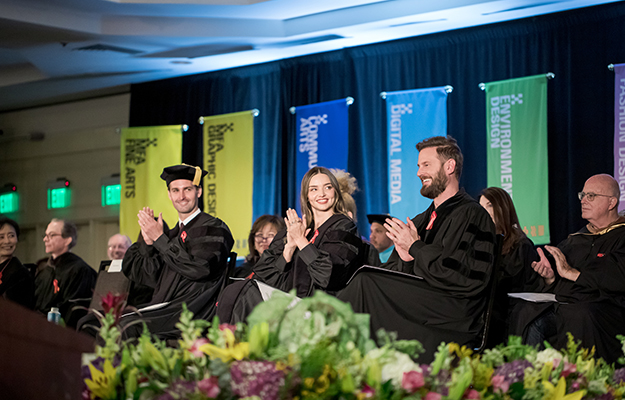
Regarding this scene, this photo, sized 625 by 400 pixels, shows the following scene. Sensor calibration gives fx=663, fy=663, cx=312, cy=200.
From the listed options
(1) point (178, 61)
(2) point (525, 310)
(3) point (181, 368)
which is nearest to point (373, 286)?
(2) point (525, 310)

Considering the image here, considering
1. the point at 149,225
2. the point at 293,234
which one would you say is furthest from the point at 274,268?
the point at 149,225

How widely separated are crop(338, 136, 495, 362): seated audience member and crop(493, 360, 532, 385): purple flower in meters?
1.41

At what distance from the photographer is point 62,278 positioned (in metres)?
6.25

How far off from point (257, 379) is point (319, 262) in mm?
2541

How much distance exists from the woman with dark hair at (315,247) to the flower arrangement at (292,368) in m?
2.14

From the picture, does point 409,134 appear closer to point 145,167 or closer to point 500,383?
point 145,167

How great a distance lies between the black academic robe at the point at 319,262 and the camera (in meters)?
3.95

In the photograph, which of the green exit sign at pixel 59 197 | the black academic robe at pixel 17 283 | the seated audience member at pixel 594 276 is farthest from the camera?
the green exit sign at pixel 59 197

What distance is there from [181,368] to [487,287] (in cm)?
230

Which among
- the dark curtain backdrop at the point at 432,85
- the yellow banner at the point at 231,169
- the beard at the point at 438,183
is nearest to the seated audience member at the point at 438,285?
the beard at the point at 438,183

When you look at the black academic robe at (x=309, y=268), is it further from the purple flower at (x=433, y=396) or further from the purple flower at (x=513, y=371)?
the purple flower at (x=433, y=396)

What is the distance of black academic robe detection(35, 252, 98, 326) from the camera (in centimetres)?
619

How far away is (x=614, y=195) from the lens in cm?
470

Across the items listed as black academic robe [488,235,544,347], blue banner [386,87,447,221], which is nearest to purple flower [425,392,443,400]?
black academic robe [488,235,544,347]
